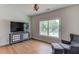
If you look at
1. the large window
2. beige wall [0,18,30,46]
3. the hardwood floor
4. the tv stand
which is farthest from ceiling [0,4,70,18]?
the hardwood floor

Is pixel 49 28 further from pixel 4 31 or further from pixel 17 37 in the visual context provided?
pixel 4 31

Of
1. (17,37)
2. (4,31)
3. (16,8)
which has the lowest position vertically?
(17,37)

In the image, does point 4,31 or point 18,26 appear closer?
point 4,31

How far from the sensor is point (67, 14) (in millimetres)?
4203

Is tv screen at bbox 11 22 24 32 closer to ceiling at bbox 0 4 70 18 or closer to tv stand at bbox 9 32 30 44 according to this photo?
tv stand at bbox 9 32 30 44

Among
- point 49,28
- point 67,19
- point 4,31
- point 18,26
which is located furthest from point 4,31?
point 67,19

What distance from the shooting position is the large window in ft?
16.1

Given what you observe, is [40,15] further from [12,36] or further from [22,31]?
[12,36]

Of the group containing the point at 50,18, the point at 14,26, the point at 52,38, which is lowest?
the point at 52,38

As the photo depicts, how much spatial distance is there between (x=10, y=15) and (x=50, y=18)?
2.20 metres

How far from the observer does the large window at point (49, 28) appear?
4918 millimetres

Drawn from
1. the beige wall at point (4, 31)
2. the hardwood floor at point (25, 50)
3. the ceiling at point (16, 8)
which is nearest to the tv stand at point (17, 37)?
the beige wall at point (4, 31)

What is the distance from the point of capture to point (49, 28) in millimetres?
5406
